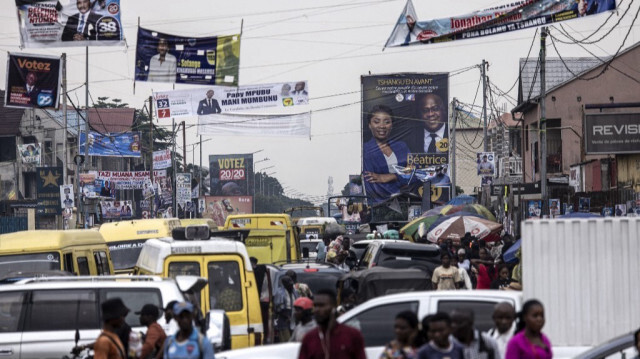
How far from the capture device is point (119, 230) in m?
23.3

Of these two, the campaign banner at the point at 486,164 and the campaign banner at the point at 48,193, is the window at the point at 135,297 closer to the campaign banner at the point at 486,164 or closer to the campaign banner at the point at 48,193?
the campaign banner at the point at 486,164

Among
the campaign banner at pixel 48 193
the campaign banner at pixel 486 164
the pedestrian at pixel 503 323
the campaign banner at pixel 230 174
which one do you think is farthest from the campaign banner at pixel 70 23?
the campaign banner at pixel 230 174

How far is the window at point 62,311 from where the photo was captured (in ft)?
36.9

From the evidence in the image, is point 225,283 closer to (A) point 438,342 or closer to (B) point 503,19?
(A) point 438,342

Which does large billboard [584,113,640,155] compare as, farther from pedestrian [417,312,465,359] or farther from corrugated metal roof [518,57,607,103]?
corrugated metal roof [518,57,607,103]

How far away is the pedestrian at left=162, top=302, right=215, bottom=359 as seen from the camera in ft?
27.7

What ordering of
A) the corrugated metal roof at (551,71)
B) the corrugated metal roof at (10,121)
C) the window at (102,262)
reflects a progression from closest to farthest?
the window at (102,262) < the corrugated metal roof at (551,71) < the corrugated metal roof at (10,121)

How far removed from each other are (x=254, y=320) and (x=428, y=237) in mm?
15185

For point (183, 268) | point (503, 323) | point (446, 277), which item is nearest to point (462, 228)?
point (446, 277)

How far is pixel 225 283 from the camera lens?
49.4 feet

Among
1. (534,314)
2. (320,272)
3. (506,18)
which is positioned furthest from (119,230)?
(534,314)

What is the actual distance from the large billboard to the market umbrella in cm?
351

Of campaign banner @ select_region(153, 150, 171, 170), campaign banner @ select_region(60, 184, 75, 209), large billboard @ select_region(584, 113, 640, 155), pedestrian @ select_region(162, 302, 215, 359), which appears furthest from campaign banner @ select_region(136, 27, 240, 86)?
campaign banner @ select_region(153, 150, 171, 170)

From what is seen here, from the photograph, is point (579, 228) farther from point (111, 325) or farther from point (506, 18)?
point (506, 18)
